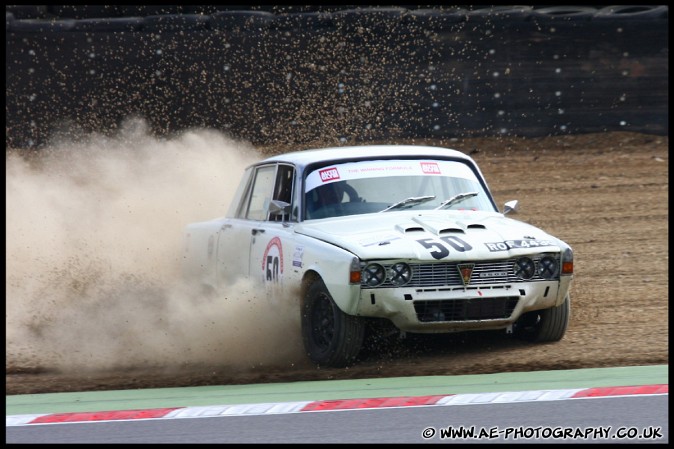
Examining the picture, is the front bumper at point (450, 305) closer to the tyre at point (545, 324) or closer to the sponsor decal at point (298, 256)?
A: the tyre at point (545, 324)

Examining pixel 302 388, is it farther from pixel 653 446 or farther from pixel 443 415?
pixel 653 446

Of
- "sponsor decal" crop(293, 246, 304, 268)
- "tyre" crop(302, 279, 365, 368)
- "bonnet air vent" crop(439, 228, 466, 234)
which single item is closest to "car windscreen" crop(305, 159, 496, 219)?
"sponsor decal" crop(293, 246, 304, 268)

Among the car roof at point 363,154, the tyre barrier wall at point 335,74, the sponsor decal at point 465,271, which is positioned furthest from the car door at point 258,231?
the tyre barrier wall at point 335,74

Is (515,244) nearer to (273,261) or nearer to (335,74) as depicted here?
(273,261)

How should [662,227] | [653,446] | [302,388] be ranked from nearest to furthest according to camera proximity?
1. [653,446]
2. [302,388]
3. [662,227]

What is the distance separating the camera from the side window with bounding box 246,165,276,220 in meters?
8.76

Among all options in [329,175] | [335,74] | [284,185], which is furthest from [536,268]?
[335,74]

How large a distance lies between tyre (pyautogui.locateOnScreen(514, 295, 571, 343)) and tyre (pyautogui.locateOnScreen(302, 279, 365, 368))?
131cm

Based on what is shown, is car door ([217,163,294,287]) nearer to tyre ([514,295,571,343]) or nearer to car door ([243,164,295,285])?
car door ([243,164,295,285])

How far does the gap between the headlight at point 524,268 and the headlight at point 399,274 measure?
0.69 meters

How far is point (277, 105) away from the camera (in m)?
15.7

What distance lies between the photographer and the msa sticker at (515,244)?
734 cm

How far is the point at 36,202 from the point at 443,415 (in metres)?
8.44

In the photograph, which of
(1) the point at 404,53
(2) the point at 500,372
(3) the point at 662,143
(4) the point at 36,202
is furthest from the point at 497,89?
(2) the point at 500,372
